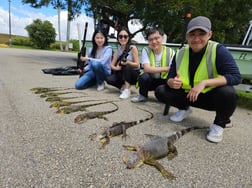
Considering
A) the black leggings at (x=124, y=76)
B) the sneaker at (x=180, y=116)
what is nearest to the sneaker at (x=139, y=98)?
the black leggings at (x=124, y=76)

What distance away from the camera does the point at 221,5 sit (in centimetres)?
→ 1186

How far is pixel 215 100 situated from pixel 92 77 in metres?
3.19

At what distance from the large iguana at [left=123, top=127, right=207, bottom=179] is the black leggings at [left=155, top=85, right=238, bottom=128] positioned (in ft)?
2.35

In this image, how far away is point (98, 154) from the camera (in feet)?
7.18

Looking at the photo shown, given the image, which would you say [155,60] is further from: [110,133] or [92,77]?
[92,77]

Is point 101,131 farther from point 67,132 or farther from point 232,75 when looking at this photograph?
point 232,75

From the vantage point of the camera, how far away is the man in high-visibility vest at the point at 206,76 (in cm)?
247

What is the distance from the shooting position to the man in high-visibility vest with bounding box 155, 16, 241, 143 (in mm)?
2473

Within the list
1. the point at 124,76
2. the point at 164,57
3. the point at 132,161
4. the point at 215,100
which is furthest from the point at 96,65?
the point at 132,161

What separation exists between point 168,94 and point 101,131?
106cm

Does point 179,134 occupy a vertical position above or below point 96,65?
below

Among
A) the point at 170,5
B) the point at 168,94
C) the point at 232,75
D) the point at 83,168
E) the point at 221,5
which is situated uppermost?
the point at 221,5

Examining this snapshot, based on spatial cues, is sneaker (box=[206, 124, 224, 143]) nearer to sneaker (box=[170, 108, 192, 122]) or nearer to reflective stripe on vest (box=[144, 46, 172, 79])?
sneaker (box=[170, 108, 192, 122])

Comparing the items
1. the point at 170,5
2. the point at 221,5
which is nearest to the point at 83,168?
the point at 170,5
